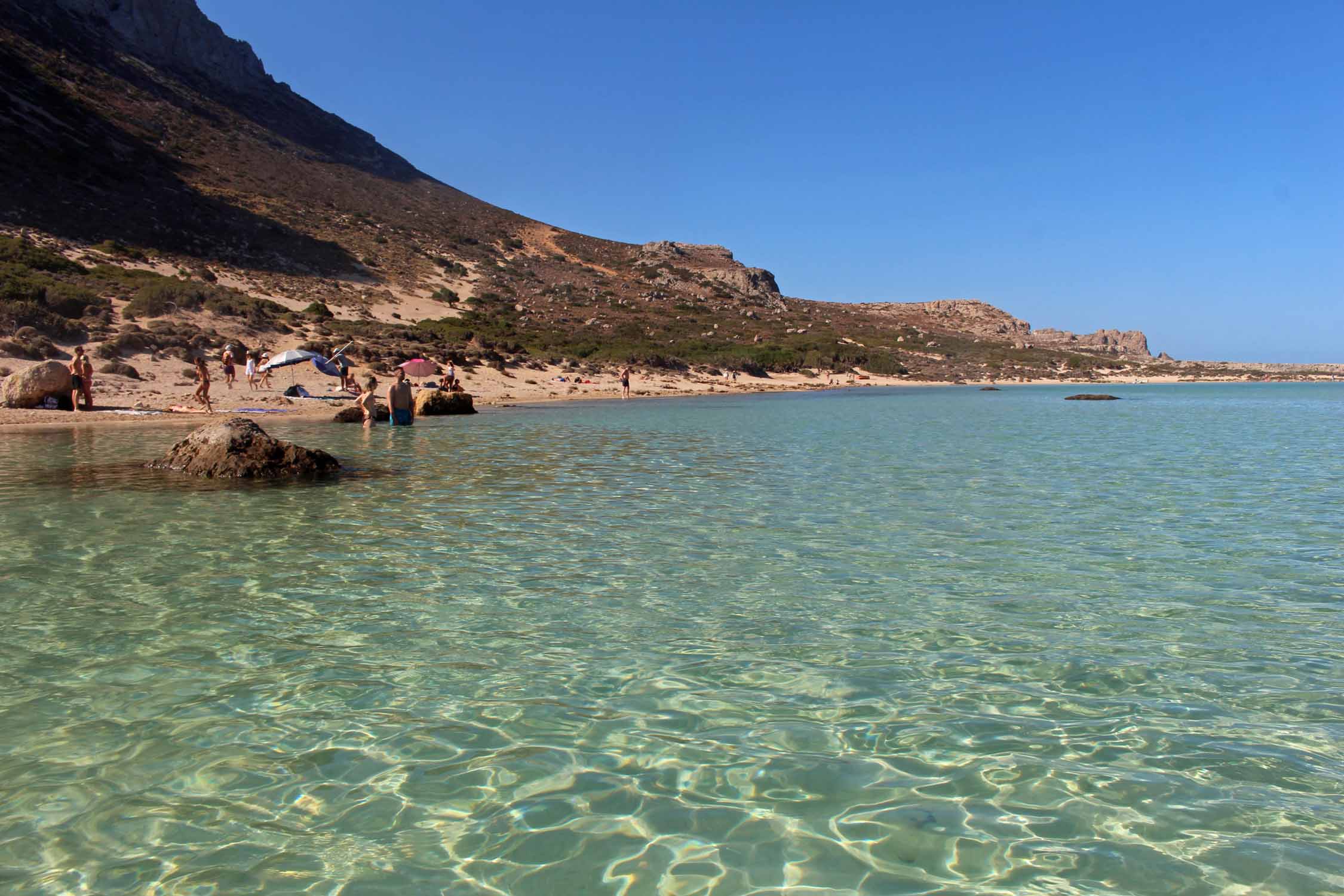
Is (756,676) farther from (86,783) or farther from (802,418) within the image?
(802,418)

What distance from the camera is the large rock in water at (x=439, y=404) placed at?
3055 cm

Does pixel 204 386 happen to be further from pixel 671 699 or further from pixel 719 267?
pixel 719 267

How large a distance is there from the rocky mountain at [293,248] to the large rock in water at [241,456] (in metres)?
21.2

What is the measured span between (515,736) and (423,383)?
1535 inches

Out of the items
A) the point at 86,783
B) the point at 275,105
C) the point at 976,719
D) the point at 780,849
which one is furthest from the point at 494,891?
the point at 275,105

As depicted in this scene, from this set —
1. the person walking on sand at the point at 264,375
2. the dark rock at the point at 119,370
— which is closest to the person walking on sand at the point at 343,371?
the person walking on sand at the point at 264,375

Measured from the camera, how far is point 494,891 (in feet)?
11.5

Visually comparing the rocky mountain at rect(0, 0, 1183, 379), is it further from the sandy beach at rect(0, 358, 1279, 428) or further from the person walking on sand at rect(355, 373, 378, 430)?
the person walking on sand at rect(355, 373, 378, 430)

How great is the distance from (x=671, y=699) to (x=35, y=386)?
90.9ft

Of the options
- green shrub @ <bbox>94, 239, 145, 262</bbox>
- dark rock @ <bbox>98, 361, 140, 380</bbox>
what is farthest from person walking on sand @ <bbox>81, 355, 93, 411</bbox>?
green shrub @ <bbox>94, 239, 145, 262</bbox>

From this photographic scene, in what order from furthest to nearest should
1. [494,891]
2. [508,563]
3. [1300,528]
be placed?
[1300,528], [508,563], [494,891]

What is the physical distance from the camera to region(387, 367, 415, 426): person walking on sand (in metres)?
25.2

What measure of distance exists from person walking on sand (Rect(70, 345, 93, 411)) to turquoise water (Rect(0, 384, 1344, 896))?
16.3m

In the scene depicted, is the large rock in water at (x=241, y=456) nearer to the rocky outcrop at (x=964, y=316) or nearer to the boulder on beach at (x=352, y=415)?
the boulder on beach at (x=352, y=415)
